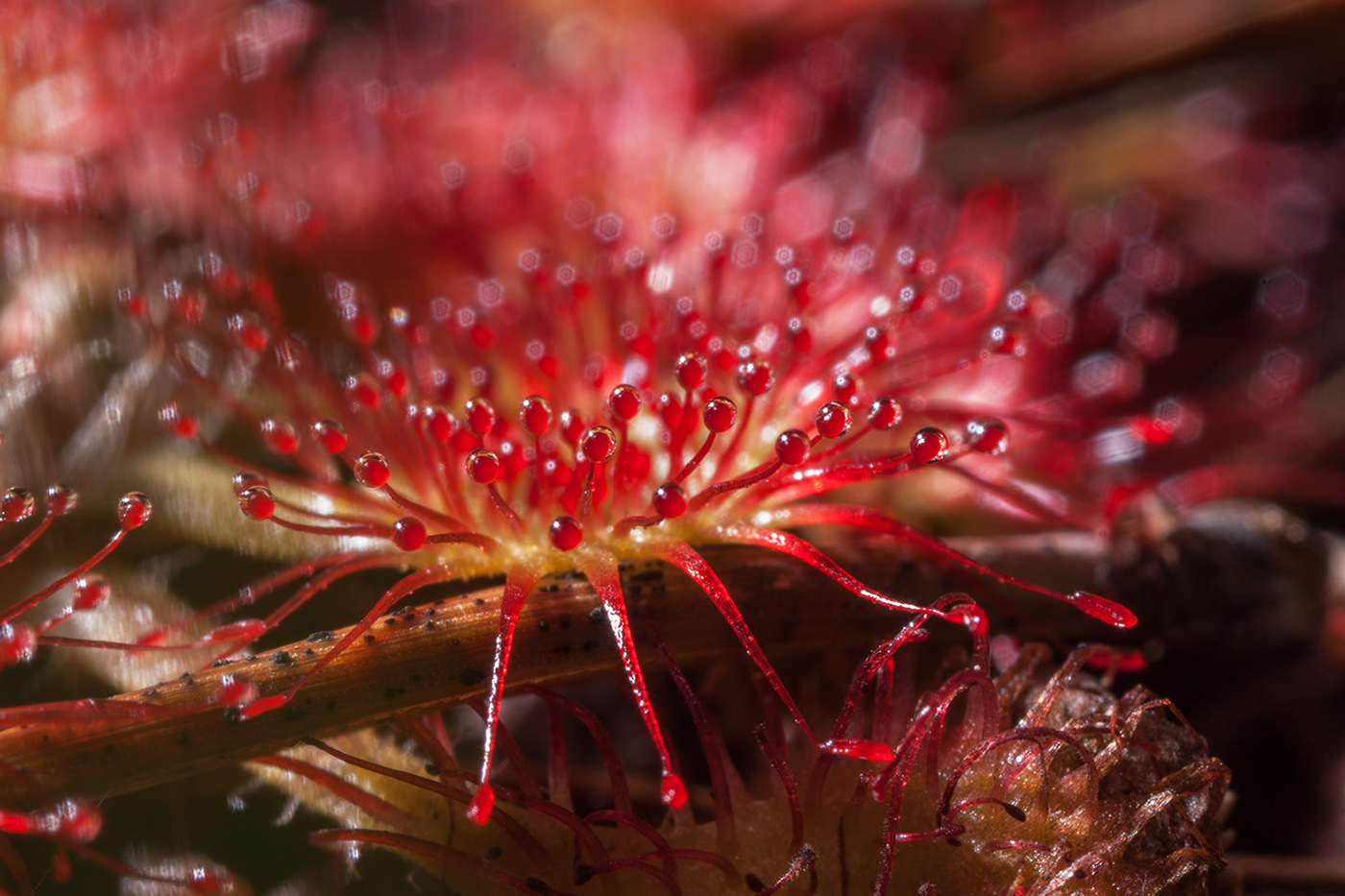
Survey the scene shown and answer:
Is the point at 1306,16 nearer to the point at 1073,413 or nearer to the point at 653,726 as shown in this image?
the point at 1073,413

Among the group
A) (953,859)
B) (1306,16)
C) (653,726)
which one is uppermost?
(1306,16)

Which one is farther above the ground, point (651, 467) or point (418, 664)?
point (651, 467)

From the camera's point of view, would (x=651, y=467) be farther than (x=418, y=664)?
Yes

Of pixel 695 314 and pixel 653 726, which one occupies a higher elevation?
pixel 695 314

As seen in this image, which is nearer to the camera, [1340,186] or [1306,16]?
[1306,16]

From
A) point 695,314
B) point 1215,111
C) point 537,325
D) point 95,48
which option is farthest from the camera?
point 1215,111

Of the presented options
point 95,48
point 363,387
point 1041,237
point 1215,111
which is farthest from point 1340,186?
point 95,48

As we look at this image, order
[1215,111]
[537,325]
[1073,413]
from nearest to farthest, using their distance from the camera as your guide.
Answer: [537,325]
[1073,413]
[1215,111]

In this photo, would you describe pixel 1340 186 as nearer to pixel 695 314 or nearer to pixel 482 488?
pixel 695 314
